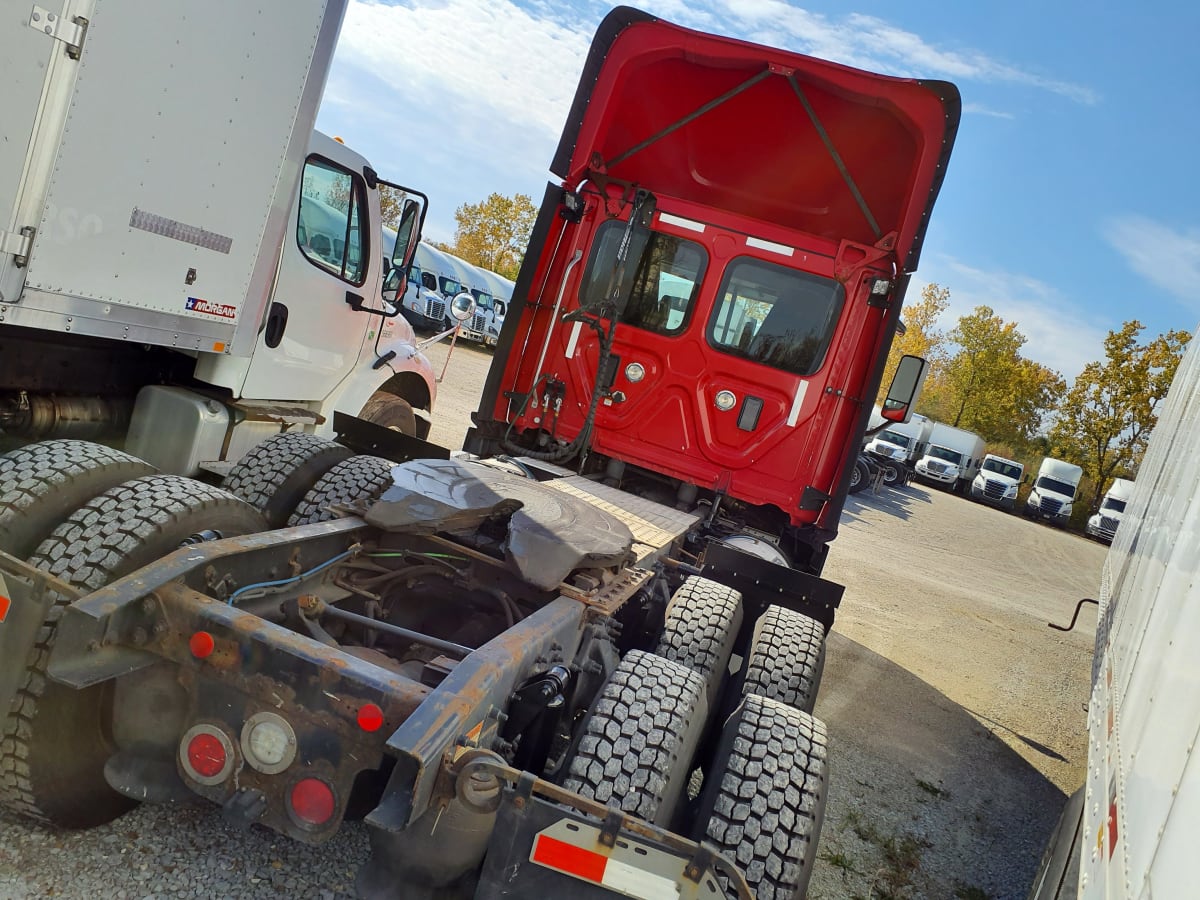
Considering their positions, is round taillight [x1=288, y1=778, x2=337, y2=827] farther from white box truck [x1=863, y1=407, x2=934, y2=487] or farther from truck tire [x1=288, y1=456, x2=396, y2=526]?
white box truck [x1=863, y1=407, x2=934, y2=487]

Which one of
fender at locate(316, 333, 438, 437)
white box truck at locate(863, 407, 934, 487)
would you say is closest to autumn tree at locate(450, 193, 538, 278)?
white box truck at locate(863, 407, 934, 487)

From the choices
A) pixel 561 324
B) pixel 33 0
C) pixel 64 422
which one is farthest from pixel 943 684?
pixel 33 0

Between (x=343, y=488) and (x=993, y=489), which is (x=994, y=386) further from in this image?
(x=343, y=488)

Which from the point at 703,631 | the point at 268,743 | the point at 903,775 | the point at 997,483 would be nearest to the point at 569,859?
the point at 268,743

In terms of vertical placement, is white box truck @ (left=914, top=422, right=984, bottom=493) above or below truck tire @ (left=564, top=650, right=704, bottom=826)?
above

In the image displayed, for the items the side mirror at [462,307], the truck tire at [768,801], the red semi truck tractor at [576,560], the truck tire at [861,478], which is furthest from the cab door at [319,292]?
the truck tire at [861,478]

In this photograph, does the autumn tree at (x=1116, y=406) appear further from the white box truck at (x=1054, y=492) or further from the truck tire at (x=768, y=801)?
the truck tire at (x=768, y=801)

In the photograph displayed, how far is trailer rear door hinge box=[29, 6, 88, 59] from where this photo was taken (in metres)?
3.13

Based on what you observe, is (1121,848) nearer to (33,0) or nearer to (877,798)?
(877,798)

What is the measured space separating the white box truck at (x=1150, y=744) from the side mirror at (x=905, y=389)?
186 centimetres

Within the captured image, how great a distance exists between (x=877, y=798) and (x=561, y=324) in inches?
135

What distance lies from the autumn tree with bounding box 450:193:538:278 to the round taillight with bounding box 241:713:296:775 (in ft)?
163

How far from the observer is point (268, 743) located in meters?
2.23

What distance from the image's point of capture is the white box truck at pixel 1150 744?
1.38m
